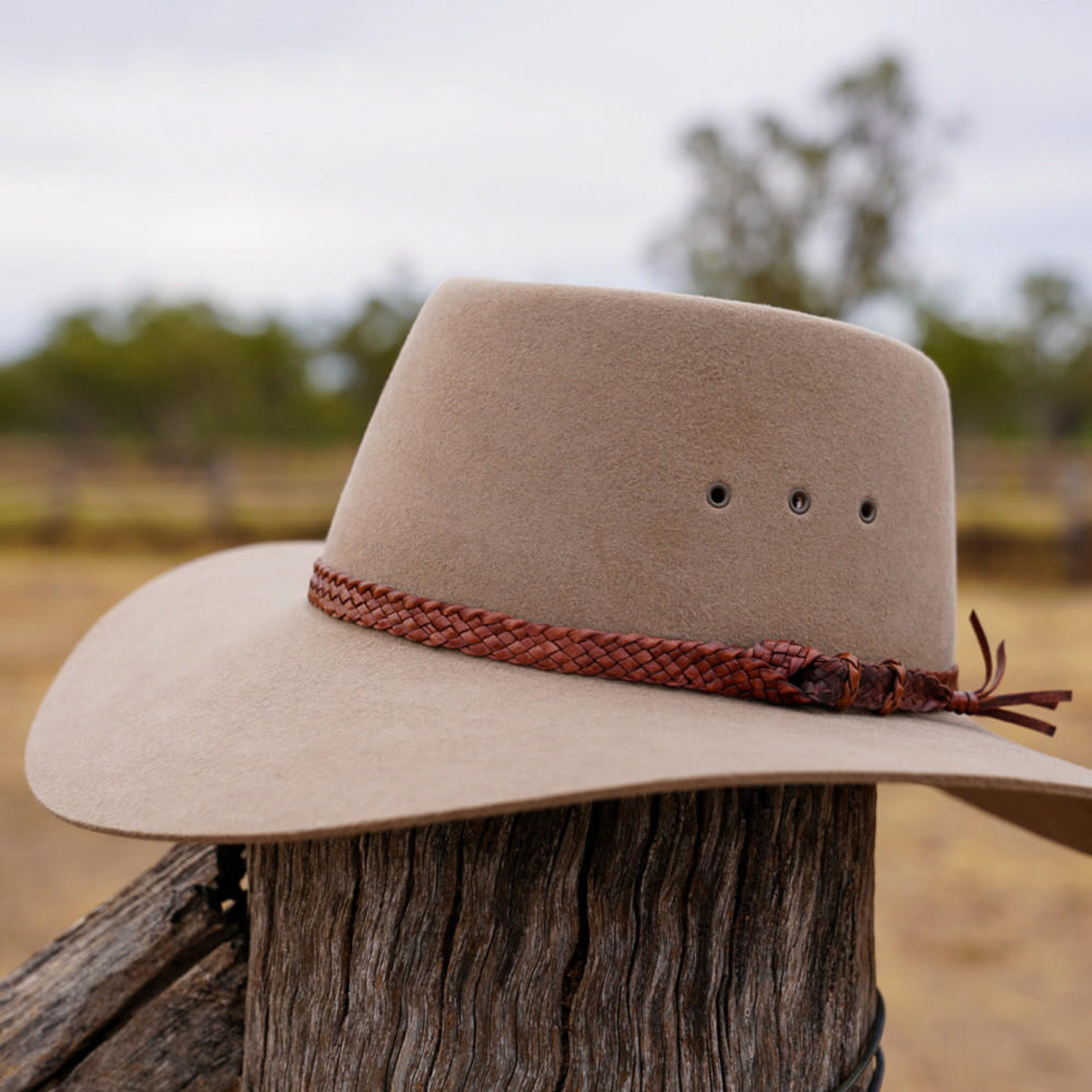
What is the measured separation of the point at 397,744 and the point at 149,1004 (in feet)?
2.23

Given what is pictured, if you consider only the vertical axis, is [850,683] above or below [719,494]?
below

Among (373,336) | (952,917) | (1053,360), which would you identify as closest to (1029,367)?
(1053,360)

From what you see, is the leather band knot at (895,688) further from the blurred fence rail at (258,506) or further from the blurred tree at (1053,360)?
the blurred tree at (1053,360)

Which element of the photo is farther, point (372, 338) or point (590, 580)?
point (372, 338)

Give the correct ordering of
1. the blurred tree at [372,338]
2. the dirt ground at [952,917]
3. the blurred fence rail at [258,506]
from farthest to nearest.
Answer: the blurred tree at [372,338]
the blurred fence rail at [258,506]
the dirt ground at [952,917]

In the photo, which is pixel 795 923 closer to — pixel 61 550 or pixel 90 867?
pixel 90 867

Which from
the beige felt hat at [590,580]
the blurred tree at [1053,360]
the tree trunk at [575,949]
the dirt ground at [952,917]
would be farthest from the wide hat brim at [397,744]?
the blurred tree at [1053,360]

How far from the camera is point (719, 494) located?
1.00 m

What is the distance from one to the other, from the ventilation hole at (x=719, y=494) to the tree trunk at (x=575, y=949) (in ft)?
0.99

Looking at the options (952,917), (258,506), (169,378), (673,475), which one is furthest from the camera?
(169,378)

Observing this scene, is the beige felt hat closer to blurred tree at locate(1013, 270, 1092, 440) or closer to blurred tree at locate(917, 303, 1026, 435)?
blurred tree at locate(917, 303, 1026, 435)

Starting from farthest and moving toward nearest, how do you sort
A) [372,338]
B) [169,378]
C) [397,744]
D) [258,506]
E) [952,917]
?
[169,378], [372,338], [258,506], [952,917], [397,744]

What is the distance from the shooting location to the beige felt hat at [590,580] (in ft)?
2.86

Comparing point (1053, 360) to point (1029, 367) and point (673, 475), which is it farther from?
point (673, 475)
